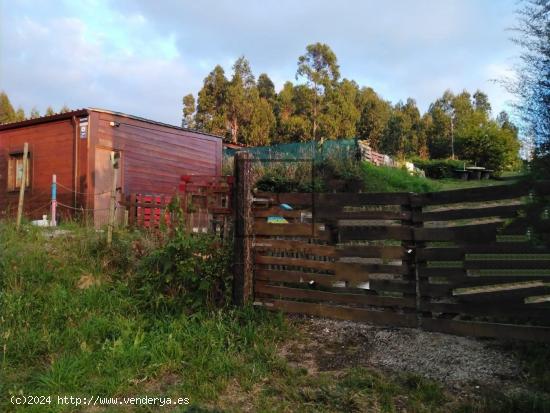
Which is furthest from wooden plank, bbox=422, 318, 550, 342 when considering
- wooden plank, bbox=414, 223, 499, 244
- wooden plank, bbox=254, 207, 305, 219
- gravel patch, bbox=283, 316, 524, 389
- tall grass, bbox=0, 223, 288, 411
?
wooden plank, bbox=254, 207, 305, 219

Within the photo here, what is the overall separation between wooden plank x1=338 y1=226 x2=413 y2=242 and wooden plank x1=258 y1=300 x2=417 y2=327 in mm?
728

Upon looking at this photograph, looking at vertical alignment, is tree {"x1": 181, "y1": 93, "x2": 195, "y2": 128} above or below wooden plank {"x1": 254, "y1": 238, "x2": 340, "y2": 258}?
above

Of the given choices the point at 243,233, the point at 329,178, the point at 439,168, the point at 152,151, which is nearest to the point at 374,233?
the point at 243,233

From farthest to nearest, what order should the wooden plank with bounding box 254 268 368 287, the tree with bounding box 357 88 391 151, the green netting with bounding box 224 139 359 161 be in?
the tree with bounding box 357 88 391 151
the green netting with bounding box 224 139 359 161
the wooden plank with bounding box 254 268 368 287

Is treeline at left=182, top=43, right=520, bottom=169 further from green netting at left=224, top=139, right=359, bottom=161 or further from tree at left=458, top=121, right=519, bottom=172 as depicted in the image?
green netting at left=224, top=139, right=359, bottom=161

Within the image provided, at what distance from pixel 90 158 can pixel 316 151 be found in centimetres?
807

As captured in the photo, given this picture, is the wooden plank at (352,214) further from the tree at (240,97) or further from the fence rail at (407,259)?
the tree at (240,97)

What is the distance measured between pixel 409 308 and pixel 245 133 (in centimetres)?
2636

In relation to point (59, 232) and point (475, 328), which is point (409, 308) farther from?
point (59, 232)

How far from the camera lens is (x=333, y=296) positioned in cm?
468

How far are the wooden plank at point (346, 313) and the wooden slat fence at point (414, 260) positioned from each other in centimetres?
1

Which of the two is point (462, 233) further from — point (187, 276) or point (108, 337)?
point (108, 337)

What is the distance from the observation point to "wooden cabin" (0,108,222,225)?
1137 centimetres

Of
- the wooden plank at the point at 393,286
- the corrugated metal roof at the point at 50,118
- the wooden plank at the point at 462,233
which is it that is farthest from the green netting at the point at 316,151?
the wooden plank at the point at 462,233
